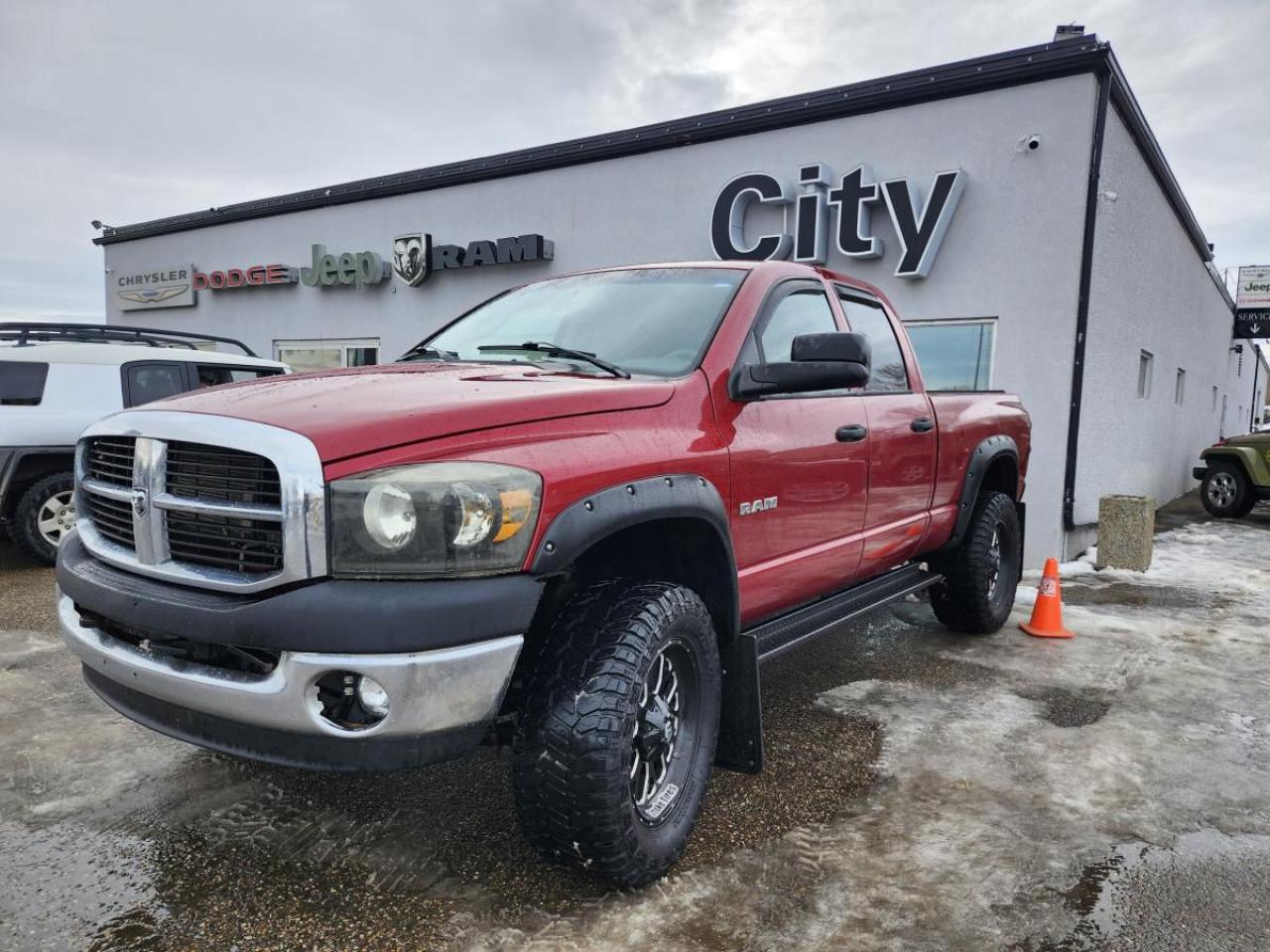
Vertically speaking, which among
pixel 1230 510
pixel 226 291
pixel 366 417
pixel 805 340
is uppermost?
pixel 226 291

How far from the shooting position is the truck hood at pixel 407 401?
2045 mm

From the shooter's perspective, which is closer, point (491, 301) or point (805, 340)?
point (805, 340)

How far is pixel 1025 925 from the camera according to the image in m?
2.35

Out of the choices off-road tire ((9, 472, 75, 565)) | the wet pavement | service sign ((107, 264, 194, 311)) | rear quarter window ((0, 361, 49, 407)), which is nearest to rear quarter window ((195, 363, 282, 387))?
rear quarter window ((0, 361, 49, 407))

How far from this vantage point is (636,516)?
2.35m

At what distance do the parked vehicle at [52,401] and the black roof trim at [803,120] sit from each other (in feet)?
16.6

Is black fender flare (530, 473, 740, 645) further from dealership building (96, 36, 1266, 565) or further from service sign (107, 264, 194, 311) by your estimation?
service sign (107, 264, 194, 311)

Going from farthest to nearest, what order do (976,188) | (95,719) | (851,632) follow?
(976,188), (851,632), (95,719)

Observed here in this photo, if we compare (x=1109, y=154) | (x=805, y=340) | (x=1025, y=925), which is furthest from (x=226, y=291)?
(x=1025, y=925)

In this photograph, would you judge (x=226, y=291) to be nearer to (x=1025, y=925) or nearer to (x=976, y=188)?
(x=976, y=188)

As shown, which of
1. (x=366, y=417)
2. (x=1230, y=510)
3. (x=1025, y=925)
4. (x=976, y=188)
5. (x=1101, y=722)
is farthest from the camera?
(x=1230, y=510)

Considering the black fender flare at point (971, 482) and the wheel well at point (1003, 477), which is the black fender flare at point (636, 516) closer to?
the black fender flare at point (971, 482)

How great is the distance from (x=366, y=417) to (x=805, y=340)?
1.47 meters

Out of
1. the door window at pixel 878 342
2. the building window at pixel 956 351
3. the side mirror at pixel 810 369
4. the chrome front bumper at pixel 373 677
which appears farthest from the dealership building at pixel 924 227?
the chrome front bumper at pixel 373 677
